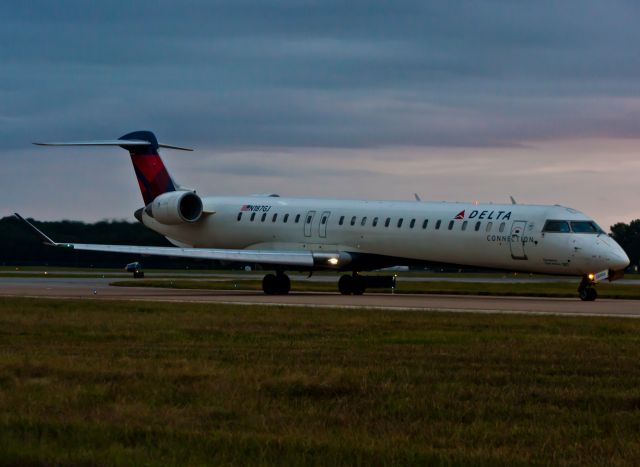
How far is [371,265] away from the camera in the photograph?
40438 mm

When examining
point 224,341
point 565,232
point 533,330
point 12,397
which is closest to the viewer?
point 12,397

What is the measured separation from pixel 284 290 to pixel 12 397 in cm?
2891

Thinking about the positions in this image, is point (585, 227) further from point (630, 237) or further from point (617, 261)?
point (630, 237)

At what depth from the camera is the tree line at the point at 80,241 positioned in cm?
6500

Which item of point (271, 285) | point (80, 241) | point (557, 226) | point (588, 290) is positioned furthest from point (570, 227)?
point (80, 241)

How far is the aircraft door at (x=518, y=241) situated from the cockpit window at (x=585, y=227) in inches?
57.7

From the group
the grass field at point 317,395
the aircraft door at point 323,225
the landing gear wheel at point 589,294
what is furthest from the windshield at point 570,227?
the grass field at point 317,395

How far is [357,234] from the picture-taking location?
4006 centimetres

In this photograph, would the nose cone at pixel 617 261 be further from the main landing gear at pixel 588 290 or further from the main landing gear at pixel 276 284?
the main landing gear at pixel 276 284

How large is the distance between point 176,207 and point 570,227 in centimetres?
1488

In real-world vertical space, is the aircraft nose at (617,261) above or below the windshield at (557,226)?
below

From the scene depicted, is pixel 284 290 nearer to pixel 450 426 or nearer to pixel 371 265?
pixel 371 265

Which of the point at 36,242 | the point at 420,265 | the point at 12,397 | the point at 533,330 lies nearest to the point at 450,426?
the point at 12,397

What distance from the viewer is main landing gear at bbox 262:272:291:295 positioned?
40.9m
